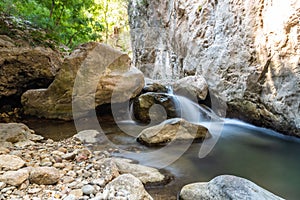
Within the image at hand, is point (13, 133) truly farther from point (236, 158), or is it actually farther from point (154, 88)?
point (154, 88)

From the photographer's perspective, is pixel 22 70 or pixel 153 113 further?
pixel 153 113

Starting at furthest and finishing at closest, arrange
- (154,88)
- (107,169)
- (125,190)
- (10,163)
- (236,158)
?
(154,88) < (236,158) < (107,169) < (10,163) < (125,190)

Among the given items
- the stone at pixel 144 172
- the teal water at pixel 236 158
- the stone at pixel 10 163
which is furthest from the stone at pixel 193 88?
the stone at pixel 10 163

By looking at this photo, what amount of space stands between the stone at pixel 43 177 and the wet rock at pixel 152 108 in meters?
3.06

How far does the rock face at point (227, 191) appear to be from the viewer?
1764 millimetres

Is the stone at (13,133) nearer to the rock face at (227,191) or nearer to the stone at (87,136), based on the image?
the stone at (87,136)

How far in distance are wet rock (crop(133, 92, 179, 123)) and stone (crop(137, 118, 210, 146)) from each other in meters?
1.18

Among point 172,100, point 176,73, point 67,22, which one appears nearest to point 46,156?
point 172,100

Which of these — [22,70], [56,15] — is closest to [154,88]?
[22,70]

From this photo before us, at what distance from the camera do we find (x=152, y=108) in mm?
5121

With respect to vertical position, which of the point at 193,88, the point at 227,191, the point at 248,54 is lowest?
the point at 227,191

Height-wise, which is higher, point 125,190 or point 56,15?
point 56,15

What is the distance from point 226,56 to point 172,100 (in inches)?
73.2

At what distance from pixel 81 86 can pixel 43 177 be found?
2797mm
